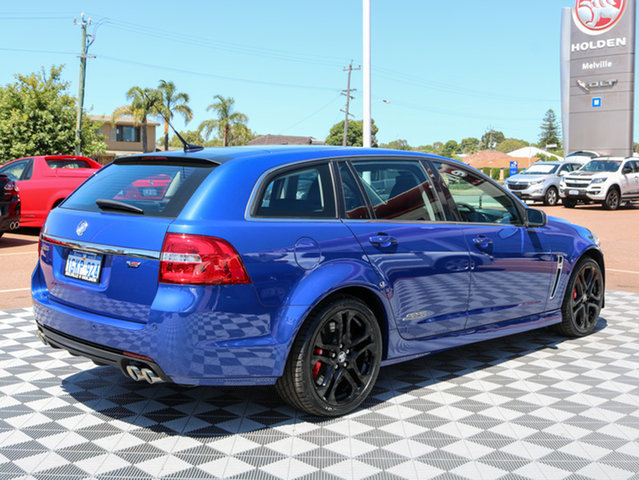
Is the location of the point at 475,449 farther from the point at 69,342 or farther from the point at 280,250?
the point at 69,342

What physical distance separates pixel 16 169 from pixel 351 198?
13.5 meters

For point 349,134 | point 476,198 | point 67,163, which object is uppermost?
point 349,134

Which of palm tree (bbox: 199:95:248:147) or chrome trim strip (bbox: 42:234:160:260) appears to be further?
palm tree (bbox: 199:95:248:147)

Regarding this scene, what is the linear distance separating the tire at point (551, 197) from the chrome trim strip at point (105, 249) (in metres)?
27.2

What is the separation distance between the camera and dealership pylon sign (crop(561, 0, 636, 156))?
3803 cm

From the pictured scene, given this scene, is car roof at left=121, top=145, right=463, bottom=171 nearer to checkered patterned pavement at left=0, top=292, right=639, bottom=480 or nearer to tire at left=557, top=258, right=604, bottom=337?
checkered patterned pavement at left=0, top=292, right=639, bottom=480

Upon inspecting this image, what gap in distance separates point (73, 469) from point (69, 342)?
87cm

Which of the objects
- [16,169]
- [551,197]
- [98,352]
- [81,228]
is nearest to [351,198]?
[81,228]

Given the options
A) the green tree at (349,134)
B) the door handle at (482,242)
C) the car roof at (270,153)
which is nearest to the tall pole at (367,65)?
the door handle at (482,242)

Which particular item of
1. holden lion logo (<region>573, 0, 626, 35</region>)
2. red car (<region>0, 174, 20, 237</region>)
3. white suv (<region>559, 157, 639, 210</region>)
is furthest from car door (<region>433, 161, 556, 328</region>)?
holden lion logo (<region>573, 0, 626, 35</region>)

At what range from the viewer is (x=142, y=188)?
4297 millimetres

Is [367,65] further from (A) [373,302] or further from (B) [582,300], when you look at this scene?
(A) [373,302]

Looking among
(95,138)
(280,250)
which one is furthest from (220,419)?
(95,138)

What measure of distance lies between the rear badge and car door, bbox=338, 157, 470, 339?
1.53 metres
